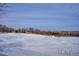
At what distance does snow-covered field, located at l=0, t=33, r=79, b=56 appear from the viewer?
1281 mm

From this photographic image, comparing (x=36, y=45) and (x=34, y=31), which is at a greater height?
(x=34, y=31)

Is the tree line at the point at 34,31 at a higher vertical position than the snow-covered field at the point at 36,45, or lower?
higher

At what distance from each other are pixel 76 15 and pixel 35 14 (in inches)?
14.6

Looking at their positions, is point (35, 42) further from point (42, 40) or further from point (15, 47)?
point (15, 47)

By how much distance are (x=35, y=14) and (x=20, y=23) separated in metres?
0.16

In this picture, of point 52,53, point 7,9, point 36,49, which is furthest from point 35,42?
point 7,9

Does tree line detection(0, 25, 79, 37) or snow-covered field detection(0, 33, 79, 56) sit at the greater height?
tree line detection(0, 25, 79, 37)

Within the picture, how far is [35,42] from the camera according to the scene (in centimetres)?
129

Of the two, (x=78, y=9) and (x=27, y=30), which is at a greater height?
(x=78, y=9)

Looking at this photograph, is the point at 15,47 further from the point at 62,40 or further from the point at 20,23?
the point at 62,40

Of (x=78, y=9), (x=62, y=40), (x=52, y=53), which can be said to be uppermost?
(x=78, y=9)

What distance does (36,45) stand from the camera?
1.29 m

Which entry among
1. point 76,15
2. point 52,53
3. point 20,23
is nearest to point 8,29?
point 20,23

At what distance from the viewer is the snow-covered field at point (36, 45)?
1281mm
